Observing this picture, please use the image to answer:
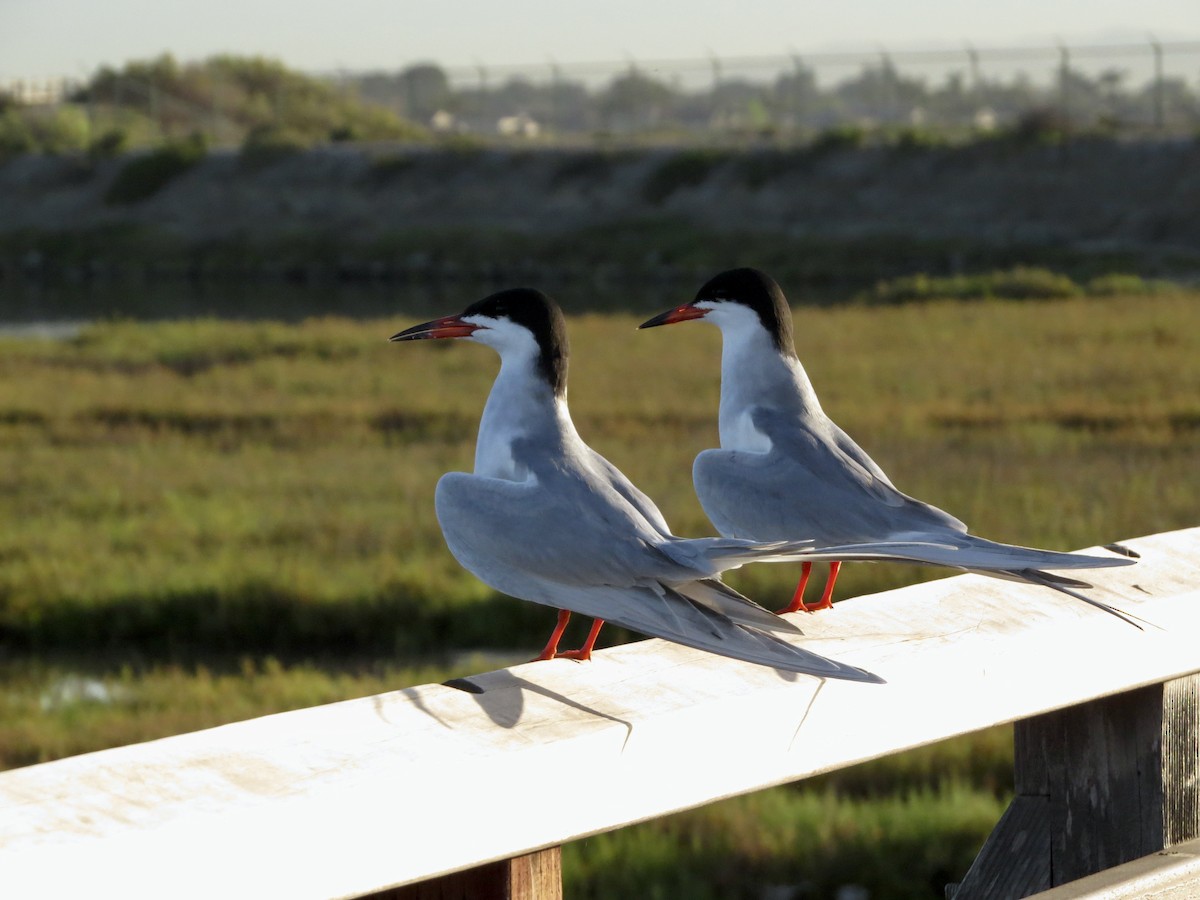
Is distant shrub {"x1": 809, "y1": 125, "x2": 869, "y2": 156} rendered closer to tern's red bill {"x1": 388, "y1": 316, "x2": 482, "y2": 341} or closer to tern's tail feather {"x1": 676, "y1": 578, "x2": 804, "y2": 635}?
tern's red bill {"x1": 388, "y1": 316, "x2": 482, "y2": 341}

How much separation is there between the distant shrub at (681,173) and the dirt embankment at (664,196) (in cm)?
5

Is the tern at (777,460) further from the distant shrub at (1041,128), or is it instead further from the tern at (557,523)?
the distant shrub at (1041,128)

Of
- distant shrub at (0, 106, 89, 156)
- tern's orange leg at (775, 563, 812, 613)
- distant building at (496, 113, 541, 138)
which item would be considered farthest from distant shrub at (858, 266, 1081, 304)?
distant building at (496, 113, 541, 138)

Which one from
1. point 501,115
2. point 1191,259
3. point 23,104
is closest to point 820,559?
point 1191,259

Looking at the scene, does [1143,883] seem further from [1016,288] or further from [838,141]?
[838,141]

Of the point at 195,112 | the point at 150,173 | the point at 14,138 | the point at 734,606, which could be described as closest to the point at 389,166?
the point at 150,173

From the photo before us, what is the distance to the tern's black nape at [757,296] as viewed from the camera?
2.60 metres

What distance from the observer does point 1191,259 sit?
34281mm

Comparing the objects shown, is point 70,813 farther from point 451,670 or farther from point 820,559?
point 451,670

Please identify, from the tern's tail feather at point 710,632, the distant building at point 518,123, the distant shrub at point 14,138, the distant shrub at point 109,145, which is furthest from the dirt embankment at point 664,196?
the tern's tail feather at point 710,632

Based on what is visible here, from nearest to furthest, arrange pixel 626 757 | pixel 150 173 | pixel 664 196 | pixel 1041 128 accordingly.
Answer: pixel 626 757 → pixel 1041 128 → pixel 664 196 → pixel 150 173

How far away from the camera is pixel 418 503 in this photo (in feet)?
43.0

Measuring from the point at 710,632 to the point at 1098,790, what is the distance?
2.96ft

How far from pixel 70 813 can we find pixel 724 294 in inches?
59.1
